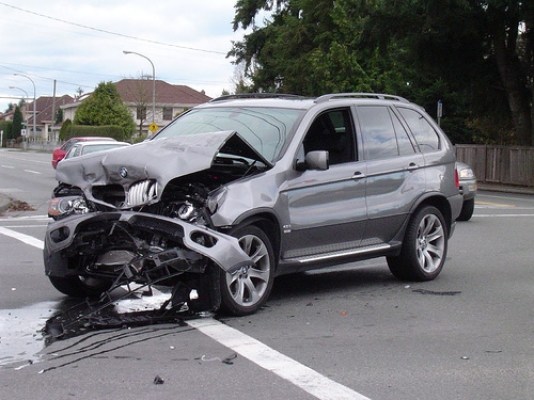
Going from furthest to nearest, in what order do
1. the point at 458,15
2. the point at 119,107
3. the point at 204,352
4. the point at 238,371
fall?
the point at 119,107 → the point at 458,15 → the point at 204,352 → the point at 238,371

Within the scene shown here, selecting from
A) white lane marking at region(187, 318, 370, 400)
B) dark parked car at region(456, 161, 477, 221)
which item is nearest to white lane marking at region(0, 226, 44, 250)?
white lane marking at region(187, 318, 370, 400)

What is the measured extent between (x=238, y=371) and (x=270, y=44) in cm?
5239

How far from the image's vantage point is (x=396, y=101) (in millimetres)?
9156

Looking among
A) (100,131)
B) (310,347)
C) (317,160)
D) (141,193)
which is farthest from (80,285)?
(100,131)

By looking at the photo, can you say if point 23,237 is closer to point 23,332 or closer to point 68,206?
point 68,206

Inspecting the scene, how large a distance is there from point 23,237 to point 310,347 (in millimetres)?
7918

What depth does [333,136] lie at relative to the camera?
26.9 ft

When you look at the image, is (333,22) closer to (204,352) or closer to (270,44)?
(270,44)

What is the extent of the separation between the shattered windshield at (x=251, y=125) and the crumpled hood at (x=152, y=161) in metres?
0.45

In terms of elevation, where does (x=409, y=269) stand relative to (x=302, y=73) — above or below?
below

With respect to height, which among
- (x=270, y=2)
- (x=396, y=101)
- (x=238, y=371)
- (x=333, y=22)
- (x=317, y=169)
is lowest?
(x=238, y=371)

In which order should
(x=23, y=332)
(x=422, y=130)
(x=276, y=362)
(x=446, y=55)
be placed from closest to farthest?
(x=276, y=362), (x=23, y=332), (x=422, y=130), (x=446, y=55)

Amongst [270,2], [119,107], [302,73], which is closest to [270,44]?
[270,2]

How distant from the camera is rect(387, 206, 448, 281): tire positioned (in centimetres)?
870
